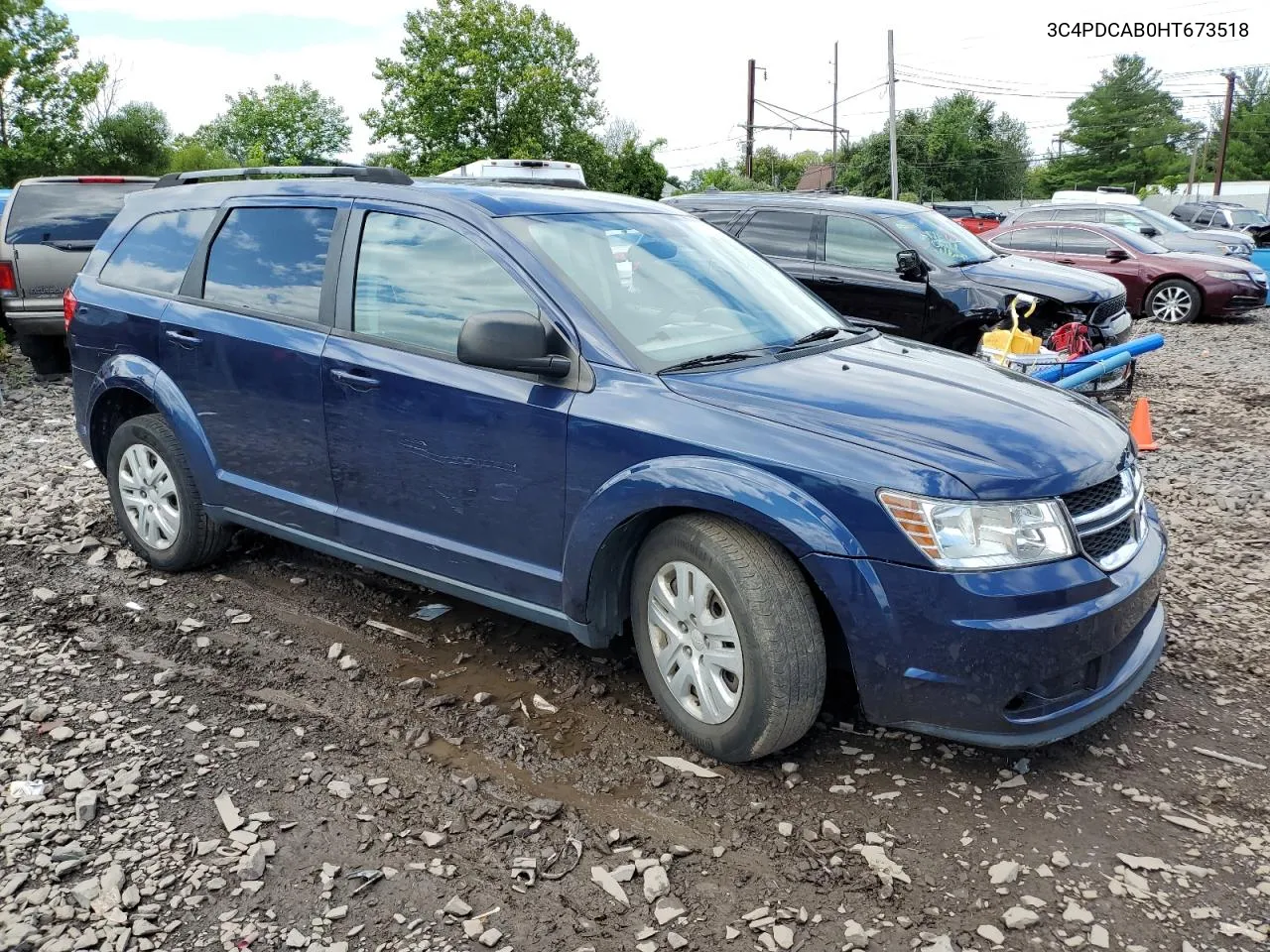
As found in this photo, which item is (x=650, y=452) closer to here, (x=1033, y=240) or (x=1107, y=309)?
(x=1107, y=309)

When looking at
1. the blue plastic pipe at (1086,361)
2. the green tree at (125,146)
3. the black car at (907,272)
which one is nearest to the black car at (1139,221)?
the black car at (907,272)

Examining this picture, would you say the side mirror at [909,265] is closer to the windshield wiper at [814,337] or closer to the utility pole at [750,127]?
the windshield wiper at [814,337]

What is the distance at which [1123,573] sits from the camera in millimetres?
3205

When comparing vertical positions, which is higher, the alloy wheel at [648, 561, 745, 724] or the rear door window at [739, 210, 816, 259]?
the rear door window at [739, 210, 816, 259]

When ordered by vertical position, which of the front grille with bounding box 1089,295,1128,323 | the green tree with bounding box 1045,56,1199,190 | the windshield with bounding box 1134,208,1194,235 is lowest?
the front grille with bounding box 1089,295,1128,323

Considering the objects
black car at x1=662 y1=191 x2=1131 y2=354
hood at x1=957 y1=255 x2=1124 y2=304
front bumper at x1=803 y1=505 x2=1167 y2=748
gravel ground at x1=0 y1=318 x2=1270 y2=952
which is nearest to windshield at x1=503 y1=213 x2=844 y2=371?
front bumper at x1=803 y1=505 x2=1167 y2=748

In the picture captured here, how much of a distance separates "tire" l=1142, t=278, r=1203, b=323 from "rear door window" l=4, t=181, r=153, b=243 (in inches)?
519

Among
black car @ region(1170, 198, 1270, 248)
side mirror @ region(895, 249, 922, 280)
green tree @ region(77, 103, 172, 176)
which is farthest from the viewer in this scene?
green tree @ region(77, 103, 172, 176)

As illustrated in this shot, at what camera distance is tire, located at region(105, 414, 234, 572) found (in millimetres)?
4938

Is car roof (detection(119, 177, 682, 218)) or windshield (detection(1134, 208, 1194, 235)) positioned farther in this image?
windshield (detection(1134, 208, 1194, 235))

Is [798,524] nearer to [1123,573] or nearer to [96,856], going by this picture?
[1123,573]

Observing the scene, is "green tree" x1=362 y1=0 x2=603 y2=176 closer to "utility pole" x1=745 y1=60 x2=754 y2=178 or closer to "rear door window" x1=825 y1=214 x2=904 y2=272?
"utility pole" x1=745 y1=60 x2=754 y2=178

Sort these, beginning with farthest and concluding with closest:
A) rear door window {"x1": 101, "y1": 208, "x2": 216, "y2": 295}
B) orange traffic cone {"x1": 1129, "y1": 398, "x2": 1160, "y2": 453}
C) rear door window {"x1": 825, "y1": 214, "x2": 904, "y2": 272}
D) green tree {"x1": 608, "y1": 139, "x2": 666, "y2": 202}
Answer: green tree {"x1": 608, "y1": 139, "x2": 666, "y2": 202} → rear door window {"x1": 825, "y1": 214, "x2": 904, "y2": 272} → orange traffic cone {"x1": 1129, "y1": 398, "x2": 1160, "y2": 453} → rear door window {"x1": 101, "y1": 208, "x2": 216, "y2": 295}

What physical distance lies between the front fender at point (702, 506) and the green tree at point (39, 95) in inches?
1483
